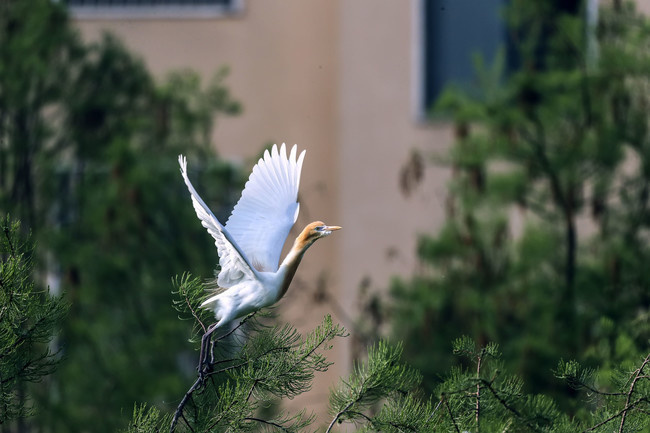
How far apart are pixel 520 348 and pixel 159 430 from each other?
17.6ft

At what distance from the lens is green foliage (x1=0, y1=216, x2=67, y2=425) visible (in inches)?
146

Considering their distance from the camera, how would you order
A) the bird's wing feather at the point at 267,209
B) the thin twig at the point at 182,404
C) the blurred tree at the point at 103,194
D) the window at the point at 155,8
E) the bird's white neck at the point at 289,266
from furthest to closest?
the window at the point at 155,8
the blurred tree at the point at 103,194
the bird's wing feather at the point at 267,209
the bird's white neck at the point at 289,266
the thin twig at the point at 182,404

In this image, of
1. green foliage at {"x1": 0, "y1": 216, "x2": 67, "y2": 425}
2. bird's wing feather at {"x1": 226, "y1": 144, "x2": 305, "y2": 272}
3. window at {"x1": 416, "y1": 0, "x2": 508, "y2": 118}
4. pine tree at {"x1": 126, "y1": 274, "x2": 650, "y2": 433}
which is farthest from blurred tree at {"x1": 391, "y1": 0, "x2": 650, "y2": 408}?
green foliage at {"x1": 0, "y1": 216, "x2": 67, "y2": 425}

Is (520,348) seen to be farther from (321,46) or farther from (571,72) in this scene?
(321,46)

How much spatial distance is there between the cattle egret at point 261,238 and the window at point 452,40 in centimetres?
669

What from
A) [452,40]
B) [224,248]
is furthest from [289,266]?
[452,40]

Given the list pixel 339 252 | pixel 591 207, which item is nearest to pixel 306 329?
pixel 339 252

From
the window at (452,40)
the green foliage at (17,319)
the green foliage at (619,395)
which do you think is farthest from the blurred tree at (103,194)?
the green foliage at (619,395)

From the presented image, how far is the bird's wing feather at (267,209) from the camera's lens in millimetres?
4297

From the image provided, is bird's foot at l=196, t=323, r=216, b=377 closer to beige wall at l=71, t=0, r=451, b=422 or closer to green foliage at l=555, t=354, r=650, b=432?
green foliage at l=555, t=354, r=650, b=432

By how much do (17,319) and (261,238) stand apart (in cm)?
91

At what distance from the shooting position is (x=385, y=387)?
382 cm

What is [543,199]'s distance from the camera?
9.33 metres

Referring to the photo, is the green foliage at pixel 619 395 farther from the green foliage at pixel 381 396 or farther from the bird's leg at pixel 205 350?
the bird's leg at pixel 205 350
